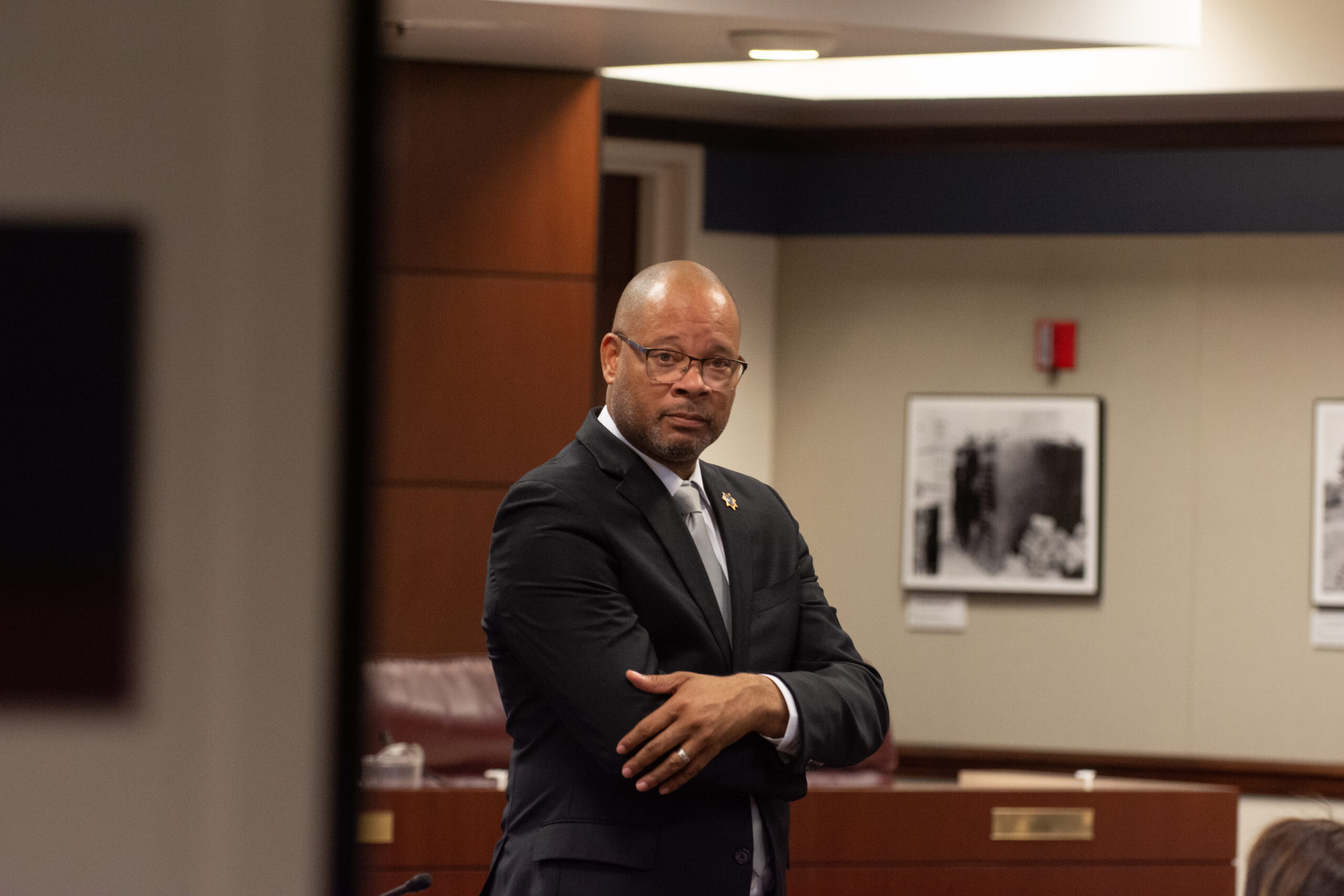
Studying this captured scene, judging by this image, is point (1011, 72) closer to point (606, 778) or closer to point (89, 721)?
point (606, 778)

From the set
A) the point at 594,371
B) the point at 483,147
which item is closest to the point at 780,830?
the point at 483,147

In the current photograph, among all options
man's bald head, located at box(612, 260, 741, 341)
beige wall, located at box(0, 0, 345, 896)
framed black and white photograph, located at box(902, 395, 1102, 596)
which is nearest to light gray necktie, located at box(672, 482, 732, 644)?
man's bald head, located at box(612, 260, 741, 341)

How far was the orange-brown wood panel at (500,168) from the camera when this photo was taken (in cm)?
454

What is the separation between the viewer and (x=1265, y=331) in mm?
5539

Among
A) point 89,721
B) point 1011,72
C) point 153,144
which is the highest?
point 1011,72

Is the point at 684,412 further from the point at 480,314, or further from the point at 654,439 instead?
the point at 480,314

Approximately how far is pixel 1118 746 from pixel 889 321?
199cm

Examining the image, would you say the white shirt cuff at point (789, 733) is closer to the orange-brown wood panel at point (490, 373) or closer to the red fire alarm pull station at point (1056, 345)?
the orange-brown wood panel at point (490, 373)

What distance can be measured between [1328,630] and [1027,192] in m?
2.14

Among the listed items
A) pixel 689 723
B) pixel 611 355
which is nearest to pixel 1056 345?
pixel 611 355

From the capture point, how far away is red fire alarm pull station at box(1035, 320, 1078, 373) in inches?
221

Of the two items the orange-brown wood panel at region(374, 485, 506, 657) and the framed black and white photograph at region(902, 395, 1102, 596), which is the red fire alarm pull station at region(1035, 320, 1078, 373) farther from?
the orange-brown wood panel at region(374, 485, 506, 657)

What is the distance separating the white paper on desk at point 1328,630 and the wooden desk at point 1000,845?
227 cm

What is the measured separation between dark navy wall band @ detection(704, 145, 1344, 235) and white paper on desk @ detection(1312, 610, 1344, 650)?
60.9 inches
